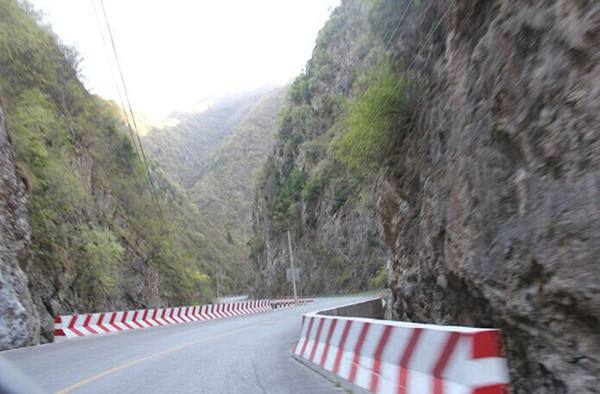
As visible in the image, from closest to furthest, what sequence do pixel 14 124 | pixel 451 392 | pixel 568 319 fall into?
pixel 451 392, pixel 568 319, pixel 14 124

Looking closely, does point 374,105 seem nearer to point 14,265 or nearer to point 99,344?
point 99,344

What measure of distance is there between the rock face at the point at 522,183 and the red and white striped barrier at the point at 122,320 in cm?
1226

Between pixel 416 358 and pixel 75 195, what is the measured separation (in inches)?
938

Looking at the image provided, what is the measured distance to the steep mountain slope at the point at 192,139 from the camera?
480 feet

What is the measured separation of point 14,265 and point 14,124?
9.68 meters

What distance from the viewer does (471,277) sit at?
888 cm

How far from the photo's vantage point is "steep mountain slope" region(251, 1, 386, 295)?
59.3m

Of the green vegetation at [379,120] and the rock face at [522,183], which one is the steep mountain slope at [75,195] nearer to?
Answer: the green vegetation at [379,120]

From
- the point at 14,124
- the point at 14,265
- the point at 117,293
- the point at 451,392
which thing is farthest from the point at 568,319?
the point at 117,293

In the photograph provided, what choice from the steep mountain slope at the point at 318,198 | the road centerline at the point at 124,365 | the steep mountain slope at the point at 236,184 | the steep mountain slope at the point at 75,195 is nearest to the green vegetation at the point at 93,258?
the steep mountain slope at the point at 75,195

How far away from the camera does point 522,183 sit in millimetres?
7129

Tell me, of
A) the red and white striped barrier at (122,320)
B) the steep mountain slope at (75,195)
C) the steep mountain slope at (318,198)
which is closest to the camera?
the red and white striped barrier at (122,320)

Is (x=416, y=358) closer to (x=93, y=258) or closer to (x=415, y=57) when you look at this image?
(x=415, y=57)

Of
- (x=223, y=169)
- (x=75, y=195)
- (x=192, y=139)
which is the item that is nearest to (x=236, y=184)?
(x=223, y=169)
